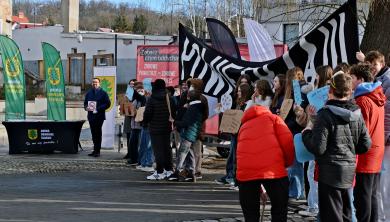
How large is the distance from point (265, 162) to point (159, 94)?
5.62 m

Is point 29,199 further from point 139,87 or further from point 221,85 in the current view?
point 139,87

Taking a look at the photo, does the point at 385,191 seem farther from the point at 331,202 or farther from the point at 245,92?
the point at 245,92

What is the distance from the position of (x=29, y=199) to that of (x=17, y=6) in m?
117

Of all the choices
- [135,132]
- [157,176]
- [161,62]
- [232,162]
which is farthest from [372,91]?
[161,62]

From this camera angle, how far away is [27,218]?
7.93 meters

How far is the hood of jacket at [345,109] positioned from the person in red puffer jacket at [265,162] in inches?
21.6

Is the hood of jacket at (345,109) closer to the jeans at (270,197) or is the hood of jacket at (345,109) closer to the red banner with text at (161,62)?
the jeans at (270,197)

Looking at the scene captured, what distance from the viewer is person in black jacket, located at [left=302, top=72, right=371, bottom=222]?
230 inches

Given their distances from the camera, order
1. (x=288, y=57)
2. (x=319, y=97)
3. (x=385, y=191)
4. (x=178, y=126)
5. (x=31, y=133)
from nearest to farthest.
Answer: (x=319, y=97) < (x=385, y=191) < (x=288, y=57) < (x=178, y=126) < (x=31, y=133)

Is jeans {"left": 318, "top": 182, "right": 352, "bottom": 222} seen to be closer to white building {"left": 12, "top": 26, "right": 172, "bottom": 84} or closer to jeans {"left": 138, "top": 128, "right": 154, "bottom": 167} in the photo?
jeans {"left": 138, "top": 128, "right": 154, "bottom": 167}

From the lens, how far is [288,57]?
9.66m

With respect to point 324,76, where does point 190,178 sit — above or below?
below

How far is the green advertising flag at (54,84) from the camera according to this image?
53.7 feet

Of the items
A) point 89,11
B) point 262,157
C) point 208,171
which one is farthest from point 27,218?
point 89,11
